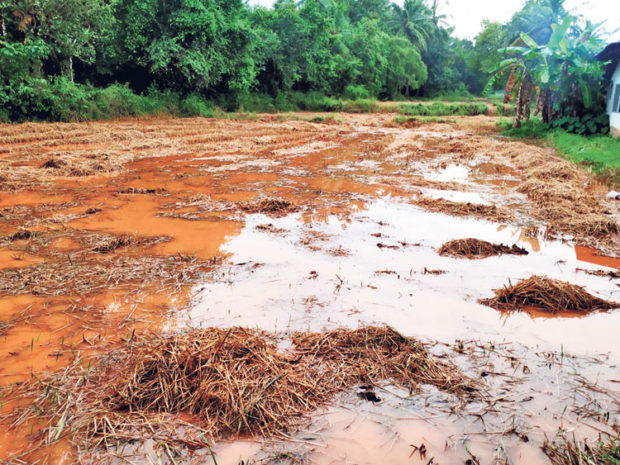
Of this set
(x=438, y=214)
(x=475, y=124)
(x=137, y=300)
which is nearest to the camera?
(x=137, y=300)

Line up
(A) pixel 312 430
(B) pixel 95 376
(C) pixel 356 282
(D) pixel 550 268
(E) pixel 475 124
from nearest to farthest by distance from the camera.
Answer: (A) pixel 312 430 → (B) pixel 95 376 → (C) pixel 356 282 → (D) pixel 550 268 → (E) pixel 475 124

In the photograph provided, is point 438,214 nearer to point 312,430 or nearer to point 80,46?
point 312,430

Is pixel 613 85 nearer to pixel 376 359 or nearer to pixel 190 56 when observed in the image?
pixel 376 359

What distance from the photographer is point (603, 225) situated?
541 cm

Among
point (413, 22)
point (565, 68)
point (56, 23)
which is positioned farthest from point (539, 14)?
point (56, 23)

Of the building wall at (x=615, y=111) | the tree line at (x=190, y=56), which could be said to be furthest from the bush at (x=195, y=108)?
the building wall at (x=615, y=111)

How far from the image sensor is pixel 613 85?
13820 millimetres

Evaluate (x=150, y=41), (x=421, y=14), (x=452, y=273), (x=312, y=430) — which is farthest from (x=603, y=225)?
(x=421, y=14)

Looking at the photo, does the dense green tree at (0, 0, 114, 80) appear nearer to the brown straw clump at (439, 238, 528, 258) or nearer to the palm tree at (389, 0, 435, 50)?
the brown straw clump at (439, 238, 528, 258)

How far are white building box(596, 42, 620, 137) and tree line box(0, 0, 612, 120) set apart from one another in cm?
725

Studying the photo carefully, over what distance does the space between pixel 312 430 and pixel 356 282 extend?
193 centimetres

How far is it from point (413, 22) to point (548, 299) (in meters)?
45.3

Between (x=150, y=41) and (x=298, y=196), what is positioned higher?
(x=150, y=41)

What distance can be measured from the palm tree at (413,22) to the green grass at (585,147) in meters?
28.2
